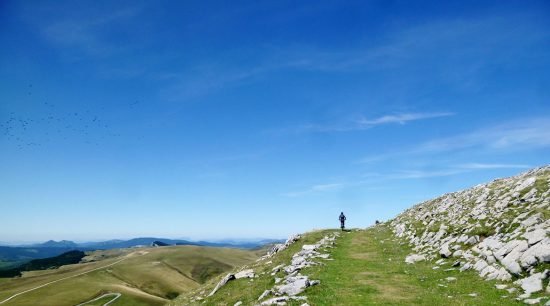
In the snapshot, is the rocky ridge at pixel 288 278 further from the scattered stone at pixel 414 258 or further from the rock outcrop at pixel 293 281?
the scattered stone at pixel 414 258

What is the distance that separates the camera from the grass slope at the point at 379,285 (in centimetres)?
2362

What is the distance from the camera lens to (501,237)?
29.9m

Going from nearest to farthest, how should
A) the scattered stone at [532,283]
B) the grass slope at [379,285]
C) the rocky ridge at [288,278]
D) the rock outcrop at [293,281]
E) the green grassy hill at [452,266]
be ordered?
the scattered stone at [532,283], the green grassy hill at [452,266], the grass slope at [379,285], the rock outcrop at [293,281], the rocky ridge at [288,278]

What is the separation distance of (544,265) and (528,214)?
9419 mm

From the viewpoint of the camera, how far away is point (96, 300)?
17050cm

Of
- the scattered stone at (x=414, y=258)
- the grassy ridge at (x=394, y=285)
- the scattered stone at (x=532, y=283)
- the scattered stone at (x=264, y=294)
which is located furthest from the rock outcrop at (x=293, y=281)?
the scattered stone at (x=532, y=283)

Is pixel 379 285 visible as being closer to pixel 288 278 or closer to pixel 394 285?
pixel 394 285

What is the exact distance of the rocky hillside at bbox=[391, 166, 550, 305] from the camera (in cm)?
2309

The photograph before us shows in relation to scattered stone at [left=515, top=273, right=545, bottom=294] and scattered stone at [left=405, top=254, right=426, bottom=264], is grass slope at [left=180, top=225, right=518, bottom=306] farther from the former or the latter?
scattered stone at [left=515, top=273, right=545, bottom=294]

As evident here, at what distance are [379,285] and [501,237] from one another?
34.4 feet

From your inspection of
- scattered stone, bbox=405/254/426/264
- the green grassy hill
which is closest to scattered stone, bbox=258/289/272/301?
the green grassy hill

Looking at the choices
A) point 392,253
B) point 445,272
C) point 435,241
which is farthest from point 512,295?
point 392,253

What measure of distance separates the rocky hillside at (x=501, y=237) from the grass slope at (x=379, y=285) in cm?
128

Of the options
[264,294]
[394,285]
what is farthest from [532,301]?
[264,294]
